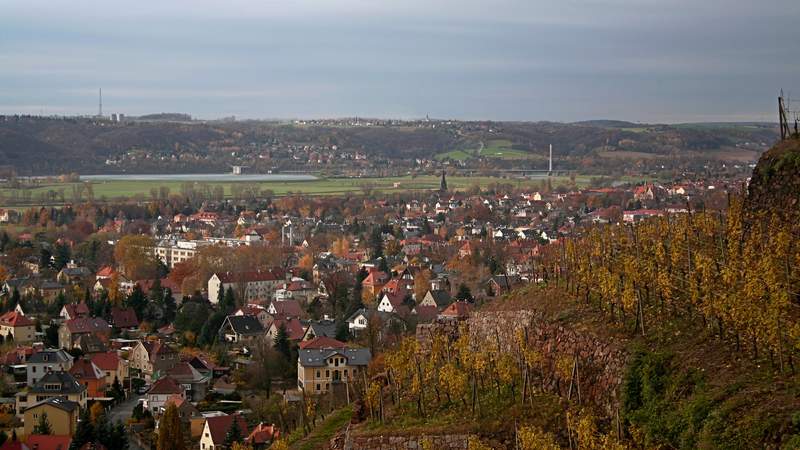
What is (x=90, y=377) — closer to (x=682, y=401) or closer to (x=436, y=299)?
(x=436, y=299)

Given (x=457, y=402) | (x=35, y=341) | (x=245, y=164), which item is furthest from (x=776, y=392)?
(x=245, y=164)

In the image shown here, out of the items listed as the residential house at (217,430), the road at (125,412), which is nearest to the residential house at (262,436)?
the residential house at (217,430)

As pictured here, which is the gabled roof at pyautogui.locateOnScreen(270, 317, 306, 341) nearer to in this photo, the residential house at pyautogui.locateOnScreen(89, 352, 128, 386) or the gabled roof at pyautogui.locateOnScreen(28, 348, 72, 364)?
the residential house at pyautogui.locateOnScreen(89, 352, 128, 386)

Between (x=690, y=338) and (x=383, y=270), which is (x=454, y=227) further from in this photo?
(x=690, y=338)

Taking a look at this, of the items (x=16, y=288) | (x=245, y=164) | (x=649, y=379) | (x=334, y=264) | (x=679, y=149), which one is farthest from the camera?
(x=245, y=164)

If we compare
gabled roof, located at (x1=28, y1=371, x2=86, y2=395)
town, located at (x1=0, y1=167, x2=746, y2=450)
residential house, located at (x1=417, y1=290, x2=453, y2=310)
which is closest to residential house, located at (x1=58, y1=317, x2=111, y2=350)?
A: town, located at (x1=0, y1=167, x2=746, y2=450)

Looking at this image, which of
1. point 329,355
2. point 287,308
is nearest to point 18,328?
point 287,308
